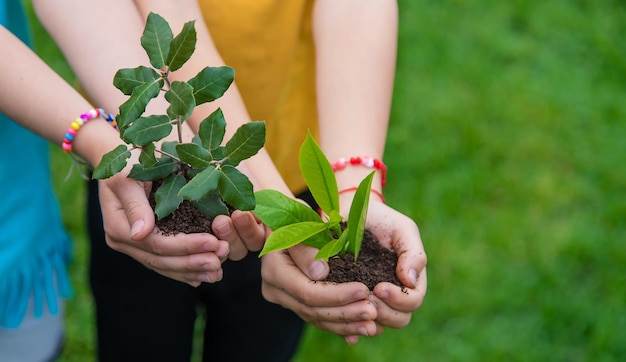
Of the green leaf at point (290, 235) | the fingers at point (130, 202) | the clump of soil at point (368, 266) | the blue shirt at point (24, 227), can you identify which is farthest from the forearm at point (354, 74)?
the blue shirt at point (24, 227)

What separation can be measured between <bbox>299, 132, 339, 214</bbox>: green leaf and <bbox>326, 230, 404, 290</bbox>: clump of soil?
0.09 metres

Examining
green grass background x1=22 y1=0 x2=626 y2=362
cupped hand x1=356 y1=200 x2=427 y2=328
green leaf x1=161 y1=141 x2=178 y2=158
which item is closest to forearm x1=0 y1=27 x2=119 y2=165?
green leaf x1=161 y1=141 x2=178 y2=158

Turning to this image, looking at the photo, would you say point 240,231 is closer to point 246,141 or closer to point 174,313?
point 246,141

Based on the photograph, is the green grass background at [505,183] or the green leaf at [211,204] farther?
the green grass background at [505,183]

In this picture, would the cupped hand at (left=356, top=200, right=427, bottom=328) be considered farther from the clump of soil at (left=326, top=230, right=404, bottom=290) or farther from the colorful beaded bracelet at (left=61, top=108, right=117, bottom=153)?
the colorful beaded bracelet at (left=61, top=108, right=117, bottom=153)

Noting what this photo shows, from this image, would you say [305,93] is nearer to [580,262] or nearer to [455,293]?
[455,293]

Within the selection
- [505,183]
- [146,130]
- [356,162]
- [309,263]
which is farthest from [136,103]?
[505,183]

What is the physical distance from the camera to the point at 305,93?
1559mm

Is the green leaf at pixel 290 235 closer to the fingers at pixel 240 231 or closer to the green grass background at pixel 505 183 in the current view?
the fingers at pixel 240 231

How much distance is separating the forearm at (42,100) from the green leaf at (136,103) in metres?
0.23

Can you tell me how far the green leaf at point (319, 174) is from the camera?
1.11m

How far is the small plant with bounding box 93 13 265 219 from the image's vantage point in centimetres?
96

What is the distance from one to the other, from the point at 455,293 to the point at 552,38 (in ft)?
4.61

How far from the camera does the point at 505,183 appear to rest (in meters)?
2.65
